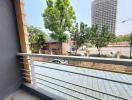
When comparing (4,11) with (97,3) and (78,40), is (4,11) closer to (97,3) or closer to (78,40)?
(97,3)

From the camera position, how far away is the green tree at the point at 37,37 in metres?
16.2

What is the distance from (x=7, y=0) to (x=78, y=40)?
12.9 m

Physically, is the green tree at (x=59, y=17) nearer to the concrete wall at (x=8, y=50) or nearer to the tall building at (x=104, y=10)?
the tall building at (x=104, y=10)

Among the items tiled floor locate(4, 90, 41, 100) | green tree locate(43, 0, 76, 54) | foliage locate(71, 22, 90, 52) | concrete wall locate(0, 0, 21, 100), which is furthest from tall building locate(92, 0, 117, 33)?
tiled floor locate(4, 90, 41, 100)

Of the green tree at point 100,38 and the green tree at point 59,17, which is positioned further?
the green tree at point 100,38

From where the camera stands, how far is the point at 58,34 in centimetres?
1334

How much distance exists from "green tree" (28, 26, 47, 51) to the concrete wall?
47.6ft

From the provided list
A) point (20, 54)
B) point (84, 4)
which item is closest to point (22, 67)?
point (20, 54)

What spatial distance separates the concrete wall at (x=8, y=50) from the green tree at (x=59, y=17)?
11461 millimetres

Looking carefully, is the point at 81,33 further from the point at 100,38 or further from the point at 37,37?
the point at 37,37

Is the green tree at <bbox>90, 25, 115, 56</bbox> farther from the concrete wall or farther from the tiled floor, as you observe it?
the tiled floor

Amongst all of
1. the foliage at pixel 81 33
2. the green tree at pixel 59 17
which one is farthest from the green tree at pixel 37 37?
the foliage at pixel 81 33

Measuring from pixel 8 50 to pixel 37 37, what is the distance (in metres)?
15.5

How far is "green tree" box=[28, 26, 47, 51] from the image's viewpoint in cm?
1623
